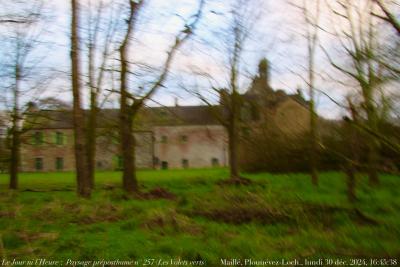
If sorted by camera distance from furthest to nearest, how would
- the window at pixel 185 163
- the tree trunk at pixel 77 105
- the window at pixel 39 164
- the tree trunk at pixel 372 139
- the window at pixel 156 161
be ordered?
1. the window at pixel 39 164
2. the window at pixel 185 163
3. the window at pixel 156 161
4. the tree trunk at pixel 77 105
5. the tree trunk at pixel 372 139

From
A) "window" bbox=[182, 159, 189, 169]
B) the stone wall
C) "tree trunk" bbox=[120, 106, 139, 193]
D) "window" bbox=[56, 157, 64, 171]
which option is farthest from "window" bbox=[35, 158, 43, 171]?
"tree trunk" bbox=[120, 106, 139, 193]

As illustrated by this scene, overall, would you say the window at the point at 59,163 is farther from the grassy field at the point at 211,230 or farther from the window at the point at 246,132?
the grassy field at the point at 211,230

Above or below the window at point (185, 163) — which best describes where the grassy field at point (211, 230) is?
below

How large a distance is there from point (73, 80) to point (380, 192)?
1195cm

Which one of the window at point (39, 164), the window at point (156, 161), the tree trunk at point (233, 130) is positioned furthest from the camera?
the window at point (39, 164)

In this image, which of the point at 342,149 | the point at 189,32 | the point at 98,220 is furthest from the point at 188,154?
the point at 98,220

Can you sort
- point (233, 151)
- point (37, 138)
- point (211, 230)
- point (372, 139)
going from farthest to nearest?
point (37, 138)
point (233, 151)
point (372, 139)
point (211, 230)

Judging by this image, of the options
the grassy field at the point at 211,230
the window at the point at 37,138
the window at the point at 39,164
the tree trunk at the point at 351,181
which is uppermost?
the window at the point at 37,138

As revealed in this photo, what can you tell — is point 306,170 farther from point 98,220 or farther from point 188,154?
point 188,154

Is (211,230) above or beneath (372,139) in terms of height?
beneath

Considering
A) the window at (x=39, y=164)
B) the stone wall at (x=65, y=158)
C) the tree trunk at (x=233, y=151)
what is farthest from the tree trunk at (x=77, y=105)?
the window at (x=39, y=164)

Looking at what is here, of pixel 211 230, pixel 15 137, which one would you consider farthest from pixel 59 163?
pixel 211 230

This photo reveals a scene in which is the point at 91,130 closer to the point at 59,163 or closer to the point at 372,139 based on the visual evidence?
the point at 372,139

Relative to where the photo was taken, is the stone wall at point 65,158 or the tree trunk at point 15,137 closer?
the tree trunk at point 15,137
